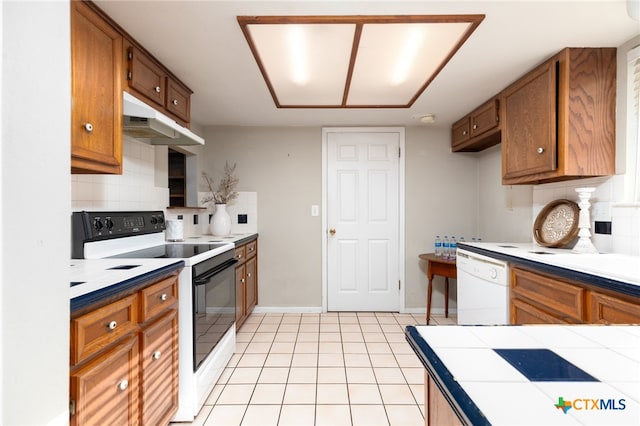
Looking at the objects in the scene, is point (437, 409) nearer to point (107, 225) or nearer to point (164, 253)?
point (164, 253)

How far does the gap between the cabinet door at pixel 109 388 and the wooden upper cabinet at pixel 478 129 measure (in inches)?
110

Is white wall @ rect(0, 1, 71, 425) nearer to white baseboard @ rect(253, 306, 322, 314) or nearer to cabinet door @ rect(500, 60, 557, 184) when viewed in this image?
cabinet door @ rect(500, 60, 557, 184)

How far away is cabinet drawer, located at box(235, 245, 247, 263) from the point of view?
110 inches

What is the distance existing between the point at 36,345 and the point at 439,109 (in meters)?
3.06

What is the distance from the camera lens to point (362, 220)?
140 inches

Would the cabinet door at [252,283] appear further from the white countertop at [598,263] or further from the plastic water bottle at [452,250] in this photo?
the white countertop at [598,263]

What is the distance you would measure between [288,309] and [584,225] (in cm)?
273

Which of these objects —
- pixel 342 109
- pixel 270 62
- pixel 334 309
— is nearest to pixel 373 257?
pixel 334 309

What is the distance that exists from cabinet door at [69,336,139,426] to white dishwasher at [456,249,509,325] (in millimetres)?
2037

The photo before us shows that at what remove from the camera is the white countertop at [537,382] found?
433 millimetres

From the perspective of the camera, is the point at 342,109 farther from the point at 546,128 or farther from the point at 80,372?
the point at 80,372

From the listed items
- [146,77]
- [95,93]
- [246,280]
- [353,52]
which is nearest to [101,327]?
[95,93]

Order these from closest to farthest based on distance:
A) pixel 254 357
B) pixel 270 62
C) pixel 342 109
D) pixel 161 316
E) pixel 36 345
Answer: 1. pixel 36 345
2. pixel 161 316
3. pixel 270 62
4. pixel 254 357
5. pixel 342 109

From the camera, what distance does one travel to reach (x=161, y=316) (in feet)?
4.87
